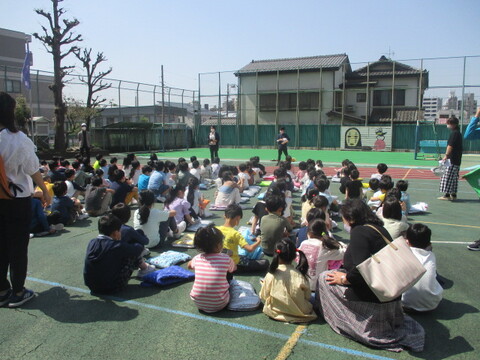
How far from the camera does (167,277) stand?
4508 millimetres

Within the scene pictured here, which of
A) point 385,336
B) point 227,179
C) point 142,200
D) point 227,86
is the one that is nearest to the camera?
point 385,336

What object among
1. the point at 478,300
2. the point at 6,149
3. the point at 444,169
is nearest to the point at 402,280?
the point at 478,300

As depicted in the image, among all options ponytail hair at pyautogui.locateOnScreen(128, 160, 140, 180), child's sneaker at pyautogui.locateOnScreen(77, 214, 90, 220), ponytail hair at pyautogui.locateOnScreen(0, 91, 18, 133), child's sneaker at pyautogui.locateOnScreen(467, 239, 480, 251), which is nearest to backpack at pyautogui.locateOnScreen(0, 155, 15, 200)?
ponytail hair at pyautogui.locateOnScreen(0, 91, 18, 133)

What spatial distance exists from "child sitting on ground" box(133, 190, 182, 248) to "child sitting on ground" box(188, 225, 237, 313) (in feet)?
6.48

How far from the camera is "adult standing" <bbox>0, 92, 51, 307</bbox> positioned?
3787 millimetres

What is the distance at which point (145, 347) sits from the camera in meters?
3.24

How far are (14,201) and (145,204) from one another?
6.64 ft

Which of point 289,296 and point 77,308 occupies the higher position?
point 289,296

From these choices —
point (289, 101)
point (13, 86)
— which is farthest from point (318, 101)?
point (13, 86)

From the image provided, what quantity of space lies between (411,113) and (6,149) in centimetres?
3213

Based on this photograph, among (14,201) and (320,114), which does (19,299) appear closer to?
(14,201)

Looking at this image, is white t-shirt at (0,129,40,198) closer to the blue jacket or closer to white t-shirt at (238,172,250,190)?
the blue jacket

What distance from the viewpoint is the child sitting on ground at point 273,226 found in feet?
17.2

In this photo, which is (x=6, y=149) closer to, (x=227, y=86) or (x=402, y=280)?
(x=402, y=280)
